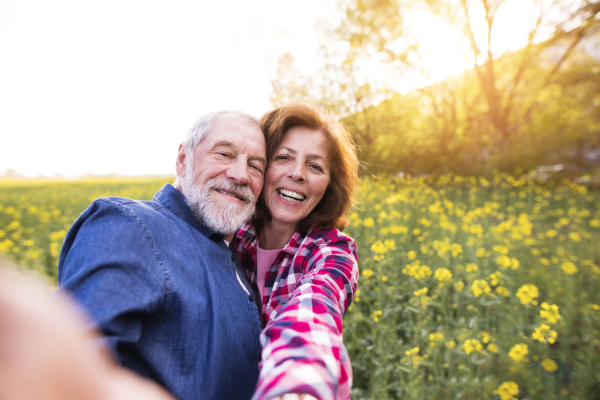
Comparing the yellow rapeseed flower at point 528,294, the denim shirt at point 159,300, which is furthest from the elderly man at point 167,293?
the yellow rapeseed flower at point 528,294

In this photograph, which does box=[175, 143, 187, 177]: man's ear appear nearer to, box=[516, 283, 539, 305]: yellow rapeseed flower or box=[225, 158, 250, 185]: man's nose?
box=[225, 158, 250, 185]: man's nose

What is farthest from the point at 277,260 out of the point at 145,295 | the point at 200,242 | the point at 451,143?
the point at 451,143

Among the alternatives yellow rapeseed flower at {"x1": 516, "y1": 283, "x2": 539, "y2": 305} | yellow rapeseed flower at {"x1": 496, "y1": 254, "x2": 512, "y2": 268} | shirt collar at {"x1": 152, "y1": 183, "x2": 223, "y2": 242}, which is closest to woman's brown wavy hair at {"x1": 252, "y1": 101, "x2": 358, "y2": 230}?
shirt collar at {"x1": 152, "y1": 183, "x2": 223, "y2": 242}

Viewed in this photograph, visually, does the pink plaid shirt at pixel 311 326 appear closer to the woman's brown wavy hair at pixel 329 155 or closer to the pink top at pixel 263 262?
the pink top at pixel 263 262

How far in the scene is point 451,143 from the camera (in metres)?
9.17

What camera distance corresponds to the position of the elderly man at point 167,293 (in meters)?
0.63

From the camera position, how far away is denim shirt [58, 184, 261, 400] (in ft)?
2.05

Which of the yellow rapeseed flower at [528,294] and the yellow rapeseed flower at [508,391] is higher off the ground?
the yellow rapeseed flower at [528,294]

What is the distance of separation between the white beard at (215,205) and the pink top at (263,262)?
0.32m

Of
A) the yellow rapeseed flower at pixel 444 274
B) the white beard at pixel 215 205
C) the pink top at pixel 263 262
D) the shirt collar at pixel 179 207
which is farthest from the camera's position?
the yellow rapeseed flower at pixel 444 274

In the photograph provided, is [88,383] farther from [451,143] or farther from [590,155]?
[451,143]

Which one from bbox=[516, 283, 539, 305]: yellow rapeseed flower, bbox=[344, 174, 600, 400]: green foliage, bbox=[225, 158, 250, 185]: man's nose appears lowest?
bbox=[344, 174, 600, 400]: green foliage

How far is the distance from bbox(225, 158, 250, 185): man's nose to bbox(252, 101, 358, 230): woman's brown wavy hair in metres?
0.29

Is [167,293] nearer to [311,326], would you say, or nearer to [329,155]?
[311,326]
